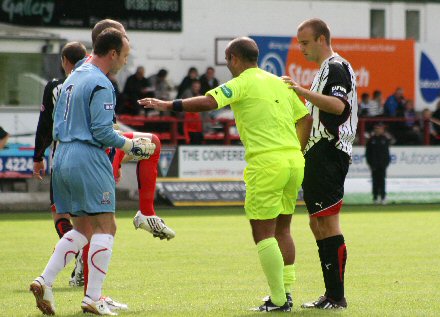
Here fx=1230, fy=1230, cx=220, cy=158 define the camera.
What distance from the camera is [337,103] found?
368 inches

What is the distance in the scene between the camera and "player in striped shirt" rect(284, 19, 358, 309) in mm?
9570

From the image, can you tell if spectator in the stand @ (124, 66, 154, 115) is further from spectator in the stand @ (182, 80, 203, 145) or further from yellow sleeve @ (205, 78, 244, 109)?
yellow sleeve @ (205, 78, 244, 109)

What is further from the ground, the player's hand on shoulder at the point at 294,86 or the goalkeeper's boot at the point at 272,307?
the player's hand on shoulder at the point at 294,86

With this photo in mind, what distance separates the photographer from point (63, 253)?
891 cm

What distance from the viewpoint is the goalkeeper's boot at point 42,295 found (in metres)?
8.71

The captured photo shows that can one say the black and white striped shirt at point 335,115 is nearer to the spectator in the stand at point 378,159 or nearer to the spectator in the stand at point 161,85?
the spectator in the stand at point 378,159

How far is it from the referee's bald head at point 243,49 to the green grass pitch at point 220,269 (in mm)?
1920

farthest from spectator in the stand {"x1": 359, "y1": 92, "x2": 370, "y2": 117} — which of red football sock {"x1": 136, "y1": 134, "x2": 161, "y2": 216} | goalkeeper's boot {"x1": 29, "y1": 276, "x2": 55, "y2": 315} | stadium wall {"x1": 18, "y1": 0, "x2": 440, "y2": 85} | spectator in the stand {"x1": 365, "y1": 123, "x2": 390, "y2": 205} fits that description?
goalkeeper's boot {"x1": 29, "y1": 276, "x2": 55, "y2": 315}

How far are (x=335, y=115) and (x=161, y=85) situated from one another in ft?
66.2

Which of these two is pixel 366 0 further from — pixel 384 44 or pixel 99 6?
pixel 99 6

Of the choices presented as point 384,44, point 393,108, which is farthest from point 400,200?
point 384,44

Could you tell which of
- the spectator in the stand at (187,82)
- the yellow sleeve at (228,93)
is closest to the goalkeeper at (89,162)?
Answer: the yellow sleeve at (228,93)

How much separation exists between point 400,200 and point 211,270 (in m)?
17.2

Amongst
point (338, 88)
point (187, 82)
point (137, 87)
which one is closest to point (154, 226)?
point (338, 88)
